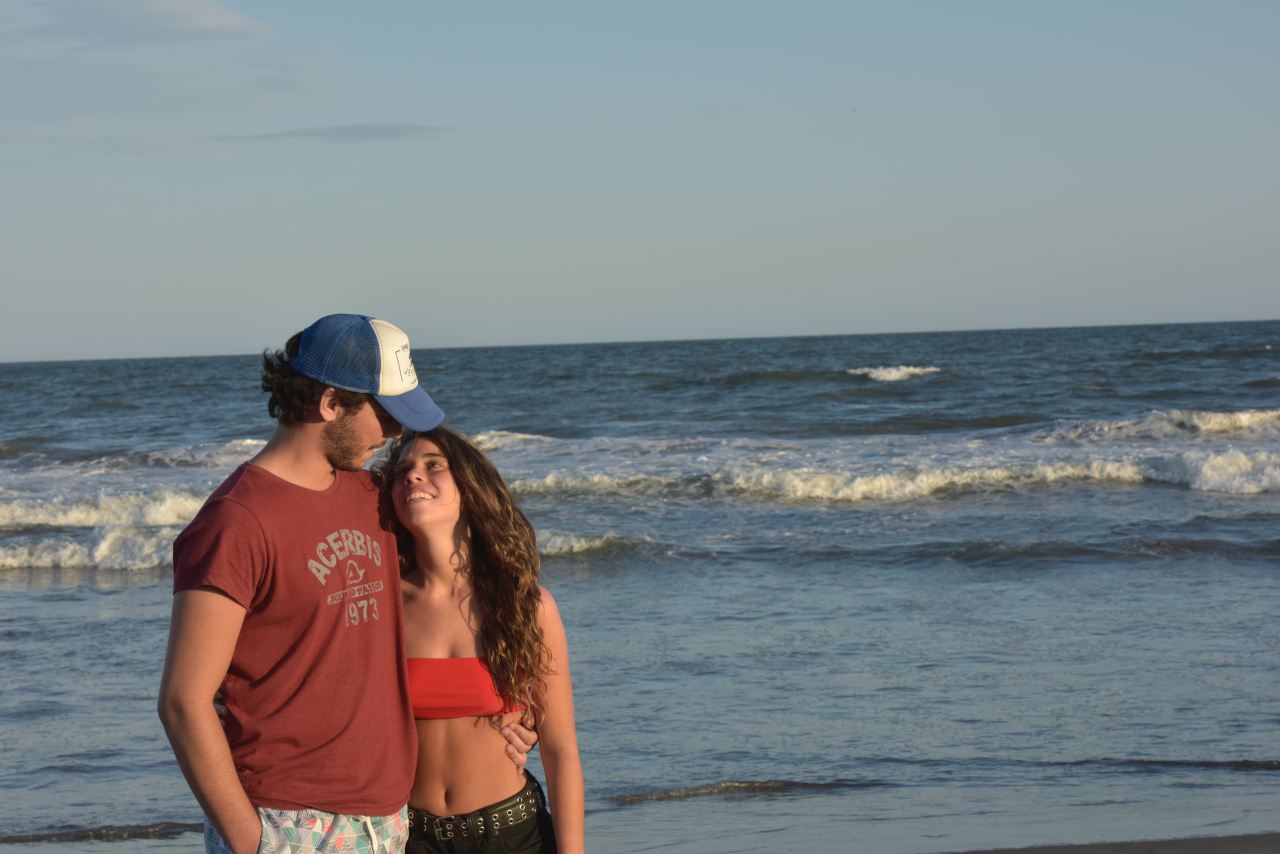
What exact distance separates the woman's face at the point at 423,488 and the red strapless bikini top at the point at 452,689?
274 millimetres

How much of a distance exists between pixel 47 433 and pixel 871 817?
82.6 ft

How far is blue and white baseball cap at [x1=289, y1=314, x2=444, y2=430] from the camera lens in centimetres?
228

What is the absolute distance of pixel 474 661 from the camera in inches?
104

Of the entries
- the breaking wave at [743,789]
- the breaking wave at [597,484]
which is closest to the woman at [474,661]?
the breaking wave at [743,789]

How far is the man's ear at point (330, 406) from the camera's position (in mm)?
2295

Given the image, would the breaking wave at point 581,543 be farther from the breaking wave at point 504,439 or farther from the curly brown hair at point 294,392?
the breaking wave at point 504,439

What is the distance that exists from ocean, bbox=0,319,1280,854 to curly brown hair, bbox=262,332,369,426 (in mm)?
2672

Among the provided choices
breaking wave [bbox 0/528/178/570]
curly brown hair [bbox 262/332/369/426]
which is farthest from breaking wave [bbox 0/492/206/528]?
curly brown hair [bbox 262/332/369/426]

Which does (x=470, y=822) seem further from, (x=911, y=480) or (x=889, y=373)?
(x=889, y=373)

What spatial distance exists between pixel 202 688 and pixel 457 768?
2.24 feet

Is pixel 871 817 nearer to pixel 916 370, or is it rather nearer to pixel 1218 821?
pixel 1218 821

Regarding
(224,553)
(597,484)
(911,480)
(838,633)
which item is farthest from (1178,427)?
(224,553)

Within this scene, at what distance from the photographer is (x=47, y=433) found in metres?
26.5

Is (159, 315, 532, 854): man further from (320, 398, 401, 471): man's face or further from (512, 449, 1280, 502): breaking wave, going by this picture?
(512, 449, 1280, 502): breaking wave
